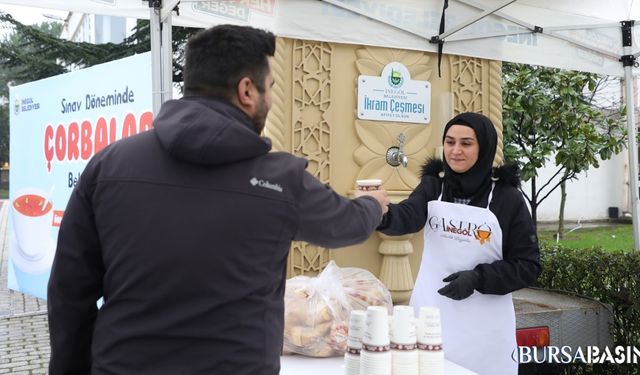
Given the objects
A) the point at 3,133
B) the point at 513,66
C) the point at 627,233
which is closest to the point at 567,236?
the point at 627,233

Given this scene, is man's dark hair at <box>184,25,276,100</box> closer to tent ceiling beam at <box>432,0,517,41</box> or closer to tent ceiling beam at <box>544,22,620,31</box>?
tent ceiling beam at <box>432,0,517,41</box>

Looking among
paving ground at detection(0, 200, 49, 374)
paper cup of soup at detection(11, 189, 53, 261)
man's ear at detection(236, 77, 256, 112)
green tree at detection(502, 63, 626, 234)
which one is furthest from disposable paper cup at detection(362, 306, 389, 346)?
green tree at detection(502, 63, 626, 234)

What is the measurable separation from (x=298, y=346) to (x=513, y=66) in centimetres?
847

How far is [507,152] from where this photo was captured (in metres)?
8.27

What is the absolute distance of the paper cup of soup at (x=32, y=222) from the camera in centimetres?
604

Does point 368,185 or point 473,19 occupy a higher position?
point 473,19

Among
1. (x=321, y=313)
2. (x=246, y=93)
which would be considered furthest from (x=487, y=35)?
(x=246, y=93)

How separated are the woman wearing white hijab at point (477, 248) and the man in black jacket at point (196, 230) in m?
1.44

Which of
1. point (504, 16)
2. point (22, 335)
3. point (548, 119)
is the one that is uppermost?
point (504, 16)

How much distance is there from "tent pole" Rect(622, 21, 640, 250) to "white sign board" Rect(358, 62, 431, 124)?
1686mm

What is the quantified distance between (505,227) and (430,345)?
1044 mm

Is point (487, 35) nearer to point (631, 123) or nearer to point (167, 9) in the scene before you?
point (631, 123)

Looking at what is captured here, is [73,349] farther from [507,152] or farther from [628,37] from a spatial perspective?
[507,152]

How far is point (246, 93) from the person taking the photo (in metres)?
1.39
